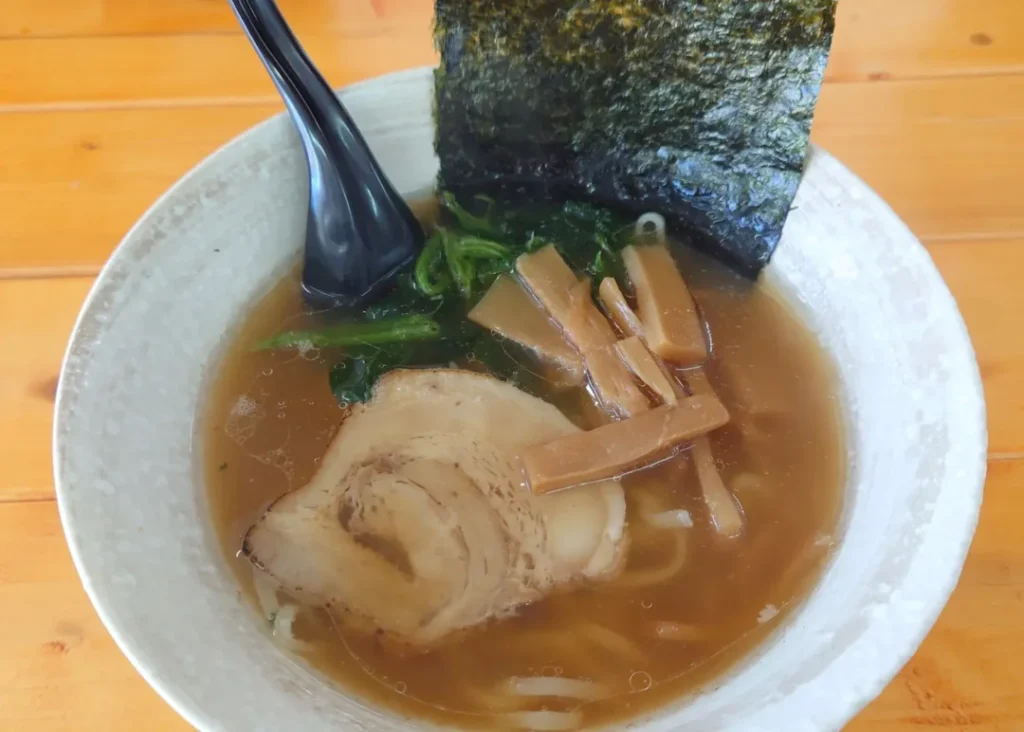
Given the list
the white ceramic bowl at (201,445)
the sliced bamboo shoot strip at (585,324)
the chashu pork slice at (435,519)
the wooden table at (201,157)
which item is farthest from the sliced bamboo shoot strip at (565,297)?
the wooden table at (201,157)

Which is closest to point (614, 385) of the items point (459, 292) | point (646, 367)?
point (646, 367)

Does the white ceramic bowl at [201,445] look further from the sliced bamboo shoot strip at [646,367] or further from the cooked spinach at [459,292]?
the sliced bamboo shoot strip at [646,367]

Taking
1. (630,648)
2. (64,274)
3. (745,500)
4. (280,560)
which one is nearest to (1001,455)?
(745,500)

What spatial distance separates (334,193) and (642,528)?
2.11 feet

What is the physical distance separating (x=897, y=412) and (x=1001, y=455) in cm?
33

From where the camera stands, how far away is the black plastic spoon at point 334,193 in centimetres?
105

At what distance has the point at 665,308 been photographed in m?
1.14

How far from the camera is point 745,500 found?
3.49 feet

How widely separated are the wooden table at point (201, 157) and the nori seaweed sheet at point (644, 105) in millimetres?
439

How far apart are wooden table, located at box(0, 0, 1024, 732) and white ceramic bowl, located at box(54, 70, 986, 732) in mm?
231

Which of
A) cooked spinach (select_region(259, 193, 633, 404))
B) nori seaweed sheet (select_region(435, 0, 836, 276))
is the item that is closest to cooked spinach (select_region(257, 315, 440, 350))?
cooked spinach (select_region(259, 193, 633, 404))

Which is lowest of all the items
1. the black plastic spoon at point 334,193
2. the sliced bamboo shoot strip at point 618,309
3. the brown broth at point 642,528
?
the brown broth at point 642,528

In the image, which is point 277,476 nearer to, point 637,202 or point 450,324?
point 450,324

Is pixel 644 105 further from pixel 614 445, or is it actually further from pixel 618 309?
pixel 614 445
